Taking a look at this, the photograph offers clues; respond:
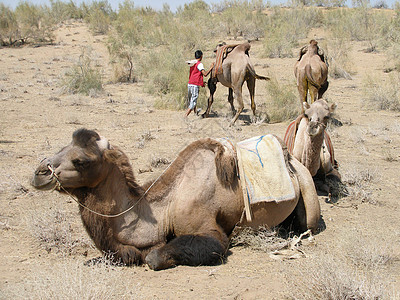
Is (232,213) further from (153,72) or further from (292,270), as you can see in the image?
(153,72)

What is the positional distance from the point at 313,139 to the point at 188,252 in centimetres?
267

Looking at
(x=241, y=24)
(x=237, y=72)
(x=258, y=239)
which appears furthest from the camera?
(x=241, y=24)

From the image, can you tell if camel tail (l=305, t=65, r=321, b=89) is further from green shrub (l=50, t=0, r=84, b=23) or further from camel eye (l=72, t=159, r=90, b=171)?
green shrub (l=50, t=0, r=84, b=23)

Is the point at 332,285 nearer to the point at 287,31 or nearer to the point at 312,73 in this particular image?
the point at 312,73

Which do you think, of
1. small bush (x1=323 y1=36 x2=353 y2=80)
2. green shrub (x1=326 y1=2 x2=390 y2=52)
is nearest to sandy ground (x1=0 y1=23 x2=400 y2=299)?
small bush (x1=323 y1=36 x2=353 y2=80)

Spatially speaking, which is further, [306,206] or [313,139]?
[313,139]

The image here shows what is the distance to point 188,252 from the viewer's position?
4082 mm

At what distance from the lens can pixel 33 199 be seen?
20.5 ft

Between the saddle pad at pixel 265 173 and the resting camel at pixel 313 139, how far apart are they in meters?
1.07

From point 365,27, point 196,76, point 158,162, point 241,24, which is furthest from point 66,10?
point 158,162

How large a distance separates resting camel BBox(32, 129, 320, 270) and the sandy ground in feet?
0.71

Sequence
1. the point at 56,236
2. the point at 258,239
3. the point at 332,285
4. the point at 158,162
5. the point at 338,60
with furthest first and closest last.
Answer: the point at 338,60, the point at 158,162, the point at 56,236, the point at 258,239, the point at 332,285

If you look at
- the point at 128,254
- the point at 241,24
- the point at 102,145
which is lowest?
the point at 128,254

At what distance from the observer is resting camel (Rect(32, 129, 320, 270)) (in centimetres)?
397
